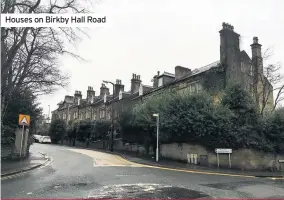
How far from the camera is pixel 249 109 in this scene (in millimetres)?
26297

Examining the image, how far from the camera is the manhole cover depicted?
1027cm

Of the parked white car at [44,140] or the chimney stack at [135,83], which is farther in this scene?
the parked white car at [44,140]

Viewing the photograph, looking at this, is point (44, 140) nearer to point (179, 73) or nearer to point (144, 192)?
point (179, 73)

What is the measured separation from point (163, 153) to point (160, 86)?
659 inches

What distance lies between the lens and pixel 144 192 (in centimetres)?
1096

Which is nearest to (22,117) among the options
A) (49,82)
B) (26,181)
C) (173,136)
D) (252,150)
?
(49,82)

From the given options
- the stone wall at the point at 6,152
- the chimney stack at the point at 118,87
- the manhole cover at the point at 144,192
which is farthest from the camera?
the chimney stack at the point at 118,87

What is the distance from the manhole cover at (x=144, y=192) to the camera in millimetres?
10273

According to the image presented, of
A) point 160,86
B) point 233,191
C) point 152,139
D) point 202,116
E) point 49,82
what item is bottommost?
point 233,191

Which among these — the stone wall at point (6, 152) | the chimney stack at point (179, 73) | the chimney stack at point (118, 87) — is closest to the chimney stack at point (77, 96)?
the chimney stack at point (118, 87)

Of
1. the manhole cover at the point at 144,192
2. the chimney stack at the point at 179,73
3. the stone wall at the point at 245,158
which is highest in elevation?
the chimney stack at the point at 179,73

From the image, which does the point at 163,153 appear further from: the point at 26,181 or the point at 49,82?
the point at 26,181

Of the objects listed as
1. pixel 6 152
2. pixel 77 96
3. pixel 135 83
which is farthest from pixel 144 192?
pixel 77 96

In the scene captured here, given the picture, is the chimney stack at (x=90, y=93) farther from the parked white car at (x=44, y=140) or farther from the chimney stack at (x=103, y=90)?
the parked white car at (x=44, y=140)
